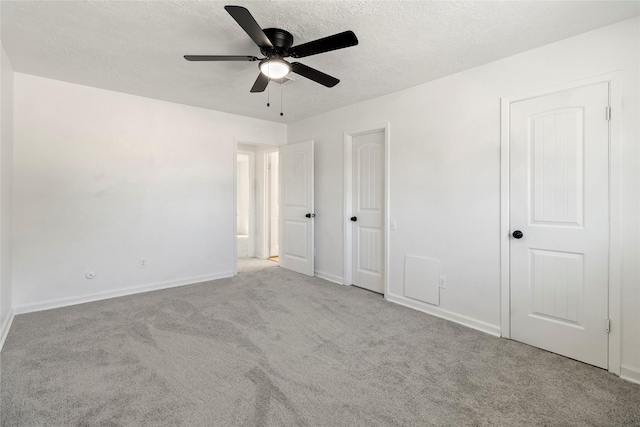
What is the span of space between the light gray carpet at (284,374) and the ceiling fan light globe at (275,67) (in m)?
2.22

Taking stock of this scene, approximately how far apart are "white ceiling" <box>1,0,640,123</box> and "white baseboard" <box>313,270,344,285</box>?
2.60 meters

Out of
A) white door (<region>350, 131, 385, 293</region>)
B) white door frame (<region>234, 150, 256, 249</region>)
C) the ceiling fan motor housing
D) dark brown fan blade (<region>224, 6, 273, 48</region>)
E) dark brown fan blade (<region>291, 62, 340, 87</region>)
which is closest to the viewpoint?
dark brown fan blade (<region>224, 6, 273, 48</region>)

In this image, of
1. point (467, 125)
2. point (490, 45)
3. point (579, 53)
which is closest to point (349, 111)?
point (467, 125)

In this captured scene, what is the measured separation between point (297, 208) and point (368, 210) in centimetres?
138

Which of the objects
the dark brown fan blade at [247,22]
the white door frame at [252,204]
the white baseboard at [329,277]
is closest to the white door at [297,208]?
the white baseboard at [329,277]

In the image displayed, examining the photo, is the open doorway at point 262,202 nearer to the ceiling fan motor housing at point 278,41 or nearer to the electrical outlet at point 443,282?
the electrical outlet at point 443,282

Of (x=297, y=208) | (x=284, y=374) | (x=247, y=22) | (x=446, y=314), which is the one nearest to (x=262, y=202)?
(x=297, y=208)

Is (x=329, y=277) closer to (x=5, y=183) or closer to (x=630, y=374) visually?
(x=630, y=374)

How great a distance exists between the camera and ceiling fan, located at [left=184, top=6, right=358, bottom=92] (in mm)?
1865

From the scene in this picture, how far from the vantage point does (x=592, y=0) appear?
1910 mm

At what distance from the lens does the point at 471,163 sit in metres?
2.93

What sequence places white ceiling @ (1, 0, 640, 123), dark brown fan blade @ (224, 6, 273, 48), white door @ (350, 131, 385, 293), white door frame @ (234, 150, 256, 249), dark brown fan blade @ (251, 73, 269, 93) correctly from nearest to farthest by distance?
1. dark brown fan blade @ (224, 6, 273, 48)
2. white ceiling @ (1, 0, 640, 123)
3. dark brown fan blade @ (251, 73, 269, 93)
4. white door @ (350, 131, 385, 293)
5. white door frame @ (234, 150, 256, 249)

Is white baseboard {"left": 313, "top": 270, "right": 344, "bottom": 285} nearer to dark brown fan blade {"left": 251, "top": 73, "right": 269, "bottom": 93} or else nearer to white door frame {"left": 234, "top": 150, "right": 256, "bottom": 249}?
white door frame {"left": 234, "top": 150, "right": 256, "bottom": 249}

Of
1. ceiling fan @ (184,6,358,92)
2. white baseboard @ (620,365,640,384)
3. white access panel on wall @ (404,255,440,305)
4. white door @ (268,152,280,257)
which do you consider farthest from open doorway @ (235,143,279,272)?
white baseboard @ (620,365,640,384)
